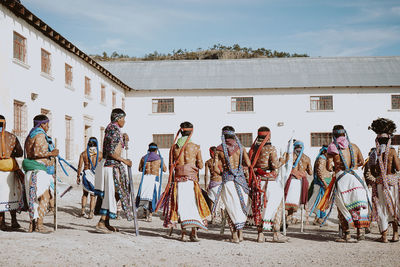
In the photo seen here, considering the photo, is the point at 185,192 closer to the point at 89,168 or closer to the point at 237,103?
the point at 89,168

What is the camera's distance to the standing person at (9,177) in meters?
6.89

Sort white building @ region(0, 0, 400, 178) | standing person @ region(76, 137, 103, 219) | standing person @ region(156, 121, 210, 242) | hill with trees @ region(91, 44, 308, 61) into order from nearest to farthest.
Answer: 1. standing person @ region(156, 121, 210, 242)
2. standing person @ region(76, 137, 103, 219)
3. white building @ region(0, 0, 400, 178)
4. hill with trees @ region(91, 44, 308, 61)

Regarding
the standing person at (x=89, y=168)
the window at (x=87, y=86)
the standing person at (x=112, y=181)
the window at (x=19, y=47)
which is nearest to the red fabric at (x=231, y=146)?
the standing person at (x=112, y=181)

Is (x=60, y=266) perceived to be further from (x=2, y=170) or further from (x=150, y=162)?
(x=150, y=162)

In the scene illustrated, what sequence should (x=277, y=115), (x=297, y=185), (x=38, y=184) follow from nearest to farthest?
(x=38, y=184) < (x=297, y=185) < (x=277, y=115)

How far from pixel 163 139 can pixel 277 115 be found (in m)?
7.72

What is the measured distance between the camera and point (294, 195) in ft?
28.7

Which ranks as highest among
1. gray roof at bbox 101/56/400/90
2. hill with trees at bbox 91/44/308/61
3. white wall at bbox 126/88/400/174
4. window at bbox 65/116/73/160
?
hill with trees at bbox 91/44/308/61

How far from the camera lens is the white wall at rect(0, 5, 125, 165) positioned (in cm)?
1371

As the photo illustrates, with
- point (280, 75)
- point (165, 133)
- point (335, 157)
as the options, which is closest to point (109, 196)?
point (335, 157)

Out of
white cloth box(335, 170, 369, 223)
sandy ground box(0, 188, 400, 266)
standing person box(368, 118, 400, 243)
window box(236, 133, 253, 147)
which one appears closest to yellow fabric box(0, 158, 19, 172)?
sandy ground box(0, 188, 400, 266)

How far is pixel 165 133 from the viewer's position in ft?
95.4

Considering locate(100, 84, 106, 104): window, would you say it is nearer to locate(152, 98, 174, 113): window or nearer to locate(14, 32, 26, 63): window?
locate(152, 98, 174, 113): window

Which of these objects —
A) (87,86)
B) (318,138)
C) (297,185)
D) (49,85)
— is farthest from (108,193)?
(318,138)
